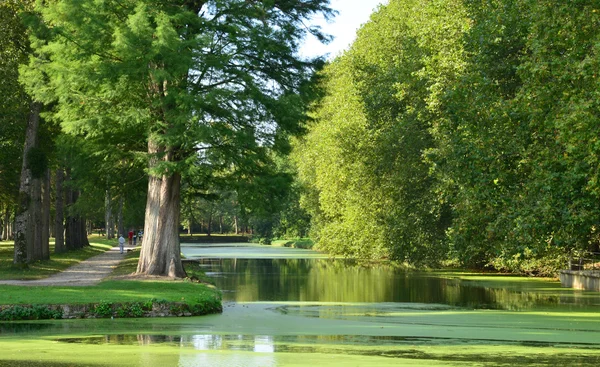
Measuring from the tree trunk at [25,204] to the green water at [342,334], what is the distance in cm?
874

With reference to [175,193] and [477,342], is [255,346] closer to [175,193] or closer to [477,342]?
[477,342]

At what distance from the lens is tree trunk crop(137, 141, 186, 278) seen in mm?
29750

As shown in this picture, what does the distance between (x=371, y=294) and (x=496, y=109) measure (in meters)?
7.91

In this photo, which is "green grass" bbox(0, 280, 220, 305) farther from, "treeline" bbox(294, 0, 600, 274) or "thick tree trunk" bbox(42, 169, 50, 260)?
"thick tree trunk" bbox(42, 169, 50, 260)

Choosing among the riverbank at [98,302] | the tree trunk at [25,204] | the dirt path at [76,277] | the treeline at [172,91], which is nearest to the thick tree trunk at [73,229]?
the dirt path at [76,277]

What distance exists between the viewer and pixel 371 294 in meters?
30.8

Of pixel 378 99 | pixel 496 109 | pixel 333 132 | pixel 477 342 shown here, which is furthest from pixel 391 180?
pixel 477 342

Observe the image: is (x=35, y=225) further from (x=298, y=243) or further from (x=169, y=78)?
(x=298, y=243)

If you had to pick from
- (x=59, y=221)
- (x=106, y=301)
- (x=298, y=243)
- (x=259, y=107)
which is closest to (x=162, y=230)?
(x=259, y=107)

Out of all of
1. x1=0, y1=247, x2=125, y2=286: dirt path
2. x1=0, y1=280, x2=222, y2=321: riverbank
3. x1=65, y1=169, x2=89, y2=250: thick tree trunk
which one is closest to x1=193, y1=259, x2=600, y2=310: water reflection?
x1=0, y1=247, x2=125, y2=286: dirt path

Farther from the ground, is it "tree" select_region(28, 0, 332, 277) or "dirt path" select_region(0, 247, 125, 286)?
"tree" select_region(28, 0, 332, 277)

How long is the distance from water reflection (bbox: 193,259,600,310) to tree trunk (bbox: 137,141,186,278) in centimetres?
221

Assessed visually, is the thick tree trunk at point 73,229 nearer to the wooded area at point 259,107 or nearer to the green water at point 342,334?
the wooded area at point 259,107

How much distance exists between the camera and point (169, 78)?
2623 cm
